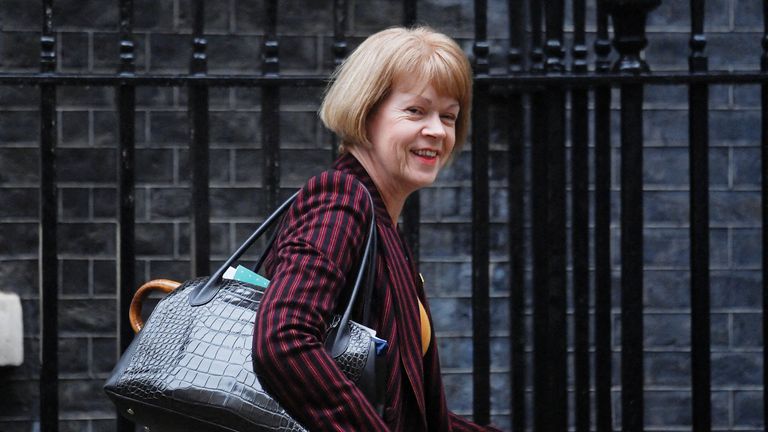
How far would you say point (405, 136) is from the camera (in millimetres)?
2426

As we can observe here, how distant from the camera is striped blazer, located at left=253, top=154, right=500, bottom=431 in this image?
2.05 meters

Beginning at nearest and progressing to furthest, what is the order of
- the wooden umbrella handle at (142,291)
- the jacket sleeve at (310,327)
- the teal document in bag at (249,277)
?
1. the jacket sleeve at (310,327)
2. the teal document in bag at (249,277)
3. the wooden umbrella handle at (142,291)

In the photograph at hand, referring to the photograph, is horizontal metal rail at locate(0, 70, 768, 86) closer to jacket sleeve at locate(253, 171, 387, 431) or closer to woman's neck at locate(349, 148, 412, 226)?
woman's neck at locate(349, 148, 412, 226)

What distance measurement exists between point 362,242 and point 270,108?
3.33ft

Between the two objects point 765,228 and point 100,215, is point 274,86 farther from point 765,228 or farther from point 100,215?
point 100,215

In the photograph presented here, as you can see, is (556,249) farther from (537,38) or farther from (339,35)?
(339,35)

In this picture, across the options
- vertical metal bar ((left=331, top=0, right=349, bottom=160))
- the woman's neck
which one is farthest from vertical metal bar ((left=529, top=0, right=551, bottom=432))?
the woman's neck

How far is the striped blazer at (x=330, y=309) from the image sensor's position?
2053 mm

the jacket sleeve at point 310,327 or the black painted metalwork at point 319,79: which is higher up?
the black painted metalwork at point 319,79

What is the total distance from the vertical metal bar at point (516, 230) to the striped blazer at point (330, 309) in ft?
2.89

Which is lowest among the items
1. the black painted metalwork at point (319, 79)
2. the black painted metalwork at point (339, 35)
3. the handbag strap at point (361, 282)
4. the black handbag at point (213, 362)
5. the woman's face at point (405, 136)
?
the black handbag at point (213, 362)

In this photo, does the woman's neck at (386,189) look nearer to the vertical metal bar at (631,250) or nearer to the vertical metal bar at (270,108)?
the vertical metal bar at (270,108)

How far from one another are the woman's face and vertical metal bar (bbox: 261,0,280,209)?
28.3 inches

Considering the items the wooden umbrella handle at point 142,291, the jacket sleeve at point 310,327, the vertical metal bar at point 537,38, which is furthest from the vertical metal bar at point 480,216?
the jacket sleeve at point 310,327
